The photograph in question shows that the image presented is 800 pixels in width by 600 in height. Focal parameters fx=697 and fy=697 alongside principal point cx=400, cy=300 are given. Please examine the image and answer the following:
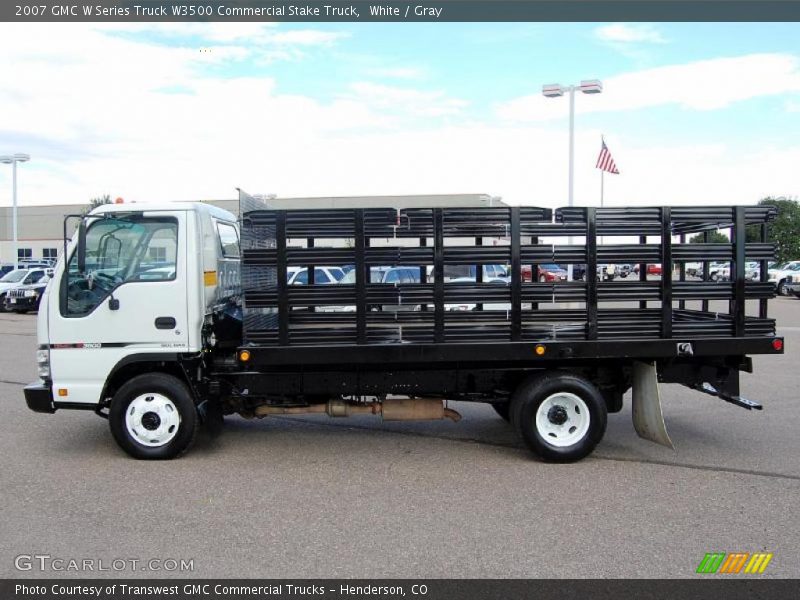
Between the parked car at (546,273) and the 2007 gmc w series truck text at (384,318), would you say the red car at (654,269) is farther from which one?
the parked car at (546,273)

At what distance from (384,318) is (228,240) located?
2.11 meters

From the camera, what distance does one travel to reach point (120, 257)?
6289 mm

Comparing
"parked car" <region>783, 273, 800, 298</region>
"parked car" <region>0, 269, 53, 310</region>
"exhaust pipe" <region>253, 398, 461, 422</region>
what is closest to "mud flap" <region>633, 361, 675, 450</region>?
"exhaust pipe" <region>253, 398, 461, 422</region>

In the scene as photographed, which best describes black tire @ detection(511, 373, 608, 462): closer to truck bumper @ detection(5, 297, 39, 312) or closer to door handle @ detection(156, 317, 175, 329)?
door handle @ detection(156, 317, 175, 329)

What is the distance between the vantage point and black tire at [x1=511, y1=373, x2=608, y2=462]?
6.27m

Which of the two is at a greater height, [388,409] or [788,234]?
Answer: [788,234]

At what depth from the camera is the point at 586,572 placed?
13.4ft

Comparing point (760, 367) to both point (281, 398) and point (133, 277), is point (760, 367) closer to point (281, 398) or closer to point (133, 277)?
point (281, 398)

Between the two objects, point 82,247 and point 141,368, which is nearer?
point 82,247

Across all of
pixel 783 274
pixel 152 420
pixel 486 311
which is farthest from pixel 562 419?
pixel 783 274

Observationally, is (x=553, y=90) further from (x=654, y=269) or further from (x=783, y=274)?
(x=783, y=274)
